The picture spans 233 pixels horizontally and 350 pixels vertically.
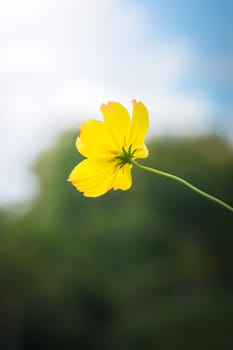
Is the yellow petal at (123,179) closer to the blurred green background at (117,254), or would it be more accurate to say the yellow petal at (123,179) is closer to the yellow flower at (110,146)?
the yellow flower at (110,146)

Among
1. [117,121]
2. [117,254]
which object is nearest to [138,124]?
[117,121]

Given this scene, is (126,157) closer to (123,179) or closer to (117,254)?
(123,179)

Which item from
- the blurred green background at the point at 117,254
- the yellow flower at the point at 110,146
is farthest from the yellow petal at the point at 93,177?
the blurred green background at the point at 117,254

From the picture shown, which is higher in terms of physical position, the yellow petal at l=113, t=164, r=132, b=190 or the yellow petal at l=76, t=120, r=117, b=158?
the yellow petal at l=76, t=120, r=117, b=158

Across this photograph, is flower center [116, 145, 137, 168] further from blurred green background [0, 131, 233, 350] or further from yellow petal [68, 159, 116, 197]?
blurred green background [0, 131, 233, 350]

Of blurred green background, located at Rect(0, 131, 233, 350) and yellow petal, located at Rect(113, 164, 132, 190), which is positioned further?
blurred green background, located at Rect(0, 131, 233, 350)

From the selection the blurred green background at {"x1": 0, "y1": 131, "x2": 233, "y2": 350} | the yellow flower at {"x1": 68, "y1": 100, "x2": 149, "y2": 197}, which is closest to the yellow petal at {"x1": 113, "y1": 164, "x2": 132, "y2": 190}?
the yellow flower at {"x1": 68, "y1": 100, "x2": 149, "y2": 197}

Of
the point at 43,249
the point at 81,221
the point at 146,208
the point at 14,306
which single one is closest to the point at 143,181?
the point at 146,208
